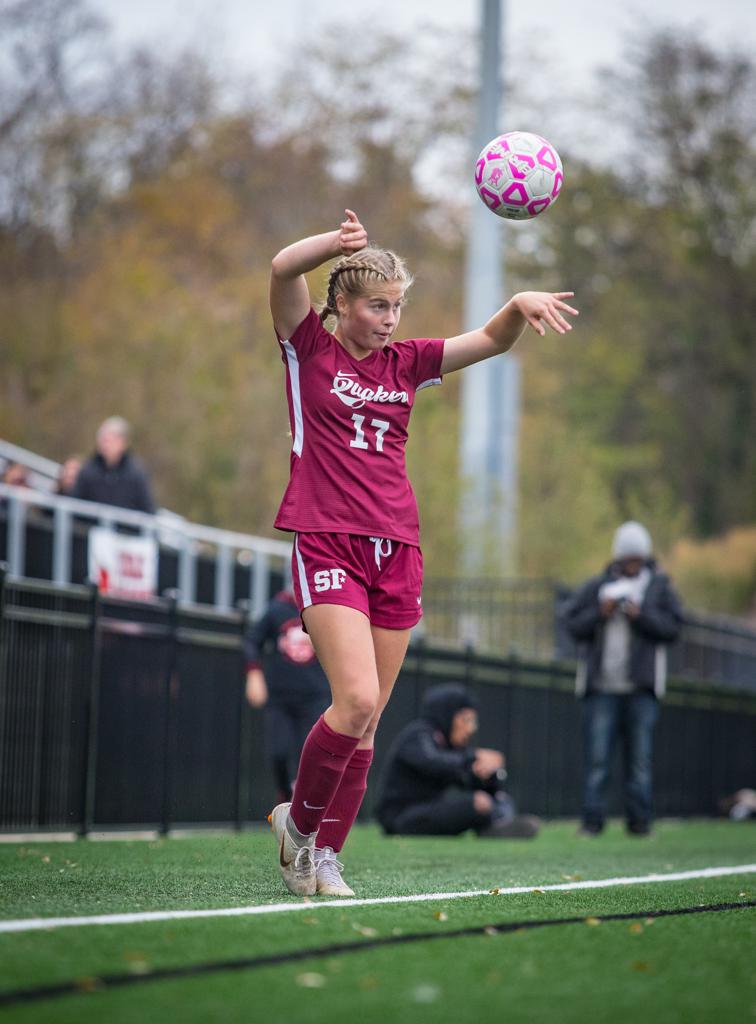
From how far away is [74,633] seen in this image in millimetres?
10664

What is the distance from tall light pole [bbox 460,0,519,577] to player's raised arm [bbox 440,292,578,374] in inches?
693

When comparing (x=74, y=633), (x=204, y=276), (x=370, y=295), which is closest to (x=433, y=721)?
(x=74, y=633)

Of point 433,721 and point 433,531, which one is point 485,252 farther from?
point 433,721

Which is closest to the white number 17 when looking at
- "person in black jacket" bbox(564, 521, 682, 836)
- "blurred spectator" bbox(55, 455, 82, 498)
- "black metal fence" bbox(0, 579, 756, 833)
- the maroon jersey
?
the maroon jersey

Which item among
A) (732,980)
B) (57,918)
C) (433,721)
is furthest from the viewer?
(433,721)

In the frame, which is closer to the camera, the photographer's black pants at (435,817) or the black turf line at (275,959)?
the black turf line at (275,959)

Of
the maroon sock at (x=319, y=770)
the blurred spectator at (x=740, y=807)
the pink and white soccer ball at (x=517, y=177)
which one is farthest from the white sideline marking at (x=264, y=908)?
the blurred spectator at (x=740, y=807)

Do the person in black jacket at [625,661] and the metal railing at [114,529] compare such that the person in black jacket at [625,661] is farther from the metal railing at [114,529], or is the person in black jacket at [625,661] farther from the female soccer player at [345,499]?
the female soccer player at [345,499]

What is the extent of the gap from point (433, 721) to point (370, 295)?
625 centimetres

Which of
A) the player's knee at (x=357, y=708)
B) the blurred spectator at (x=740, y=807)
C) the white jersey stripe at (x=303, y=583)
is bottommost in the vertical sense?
the blurred spectator at (x=740, y=807)

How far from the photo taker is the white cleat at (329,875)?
5836 millimetres

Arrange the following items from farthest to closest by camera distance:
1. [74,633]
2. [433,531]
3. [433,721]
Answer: [433,531] < [433,721] < [74,633]

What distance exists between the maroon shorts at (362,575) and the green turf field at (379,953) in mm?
990

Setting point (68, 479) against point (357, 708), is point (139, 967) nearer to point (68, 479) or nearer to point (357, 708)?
point (357, 708)
